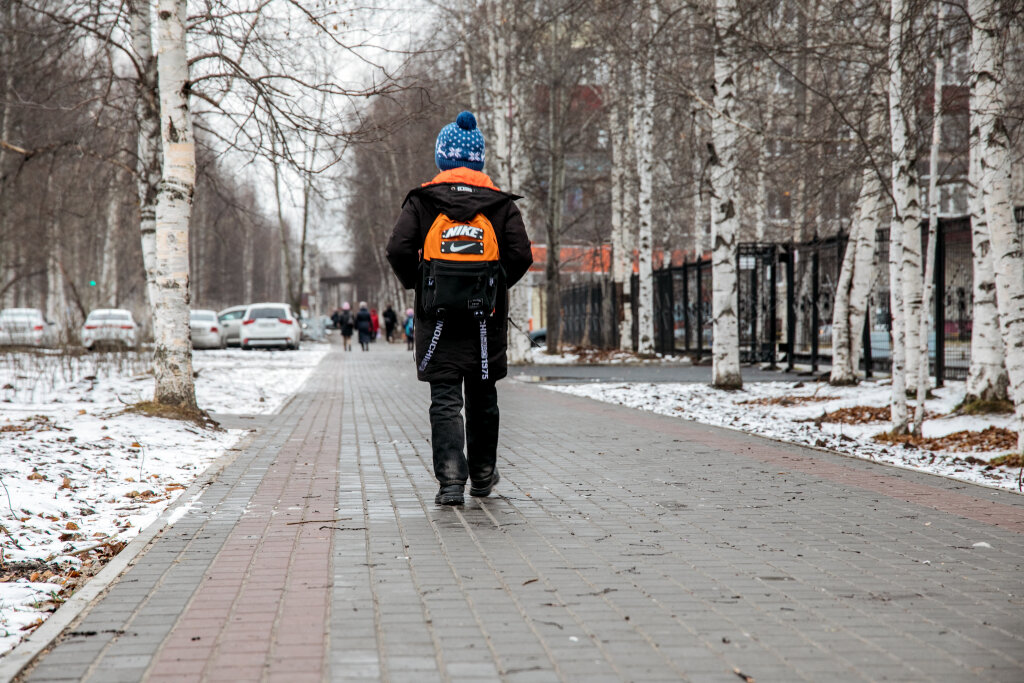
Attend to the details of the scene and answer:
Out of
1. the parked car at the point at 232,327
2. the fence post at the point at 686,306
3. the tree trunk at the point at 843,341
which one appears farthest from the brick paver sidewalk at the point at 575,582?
the parked car at the point at 232,327

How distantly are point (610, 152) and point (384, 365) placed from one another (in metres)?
12.5

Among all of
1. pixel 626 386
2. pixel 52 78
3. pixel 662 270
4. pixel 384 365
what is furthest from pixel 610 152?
pixel 52 78

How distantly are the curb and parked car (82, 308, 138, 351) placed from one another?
1818 centimetres

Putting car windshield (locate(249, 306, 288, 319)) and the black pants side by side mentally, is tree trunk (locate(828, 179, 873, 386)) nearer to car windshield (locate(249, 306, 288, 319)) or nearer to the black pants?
the black pants

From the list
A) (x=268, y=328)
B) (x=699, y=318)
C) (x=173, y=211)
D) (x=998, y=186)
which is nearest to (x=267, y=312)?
(x=268, y=328)

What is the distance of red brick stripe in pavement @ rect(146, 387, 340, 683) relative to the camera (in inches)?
133

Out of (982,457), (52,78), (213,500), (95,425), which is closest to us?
(213,500)

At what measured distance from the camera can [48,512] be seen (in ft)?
20.5

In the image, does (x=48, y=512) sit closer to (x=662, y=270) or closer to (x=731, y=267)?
(x=731, y=267)

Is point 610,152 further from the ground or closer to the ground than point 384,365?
further from the ground

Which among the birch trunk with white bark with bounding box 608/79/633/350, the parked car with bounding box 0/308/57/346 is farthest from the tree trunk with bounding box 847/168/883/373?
the parked car with bounding box 0/308/57/346

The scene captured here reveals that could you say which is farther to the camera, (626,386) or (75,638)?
(626,386)

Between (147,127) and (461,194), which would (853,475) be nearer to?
(461,194)

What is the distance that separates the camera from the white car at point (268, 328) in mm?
40844
